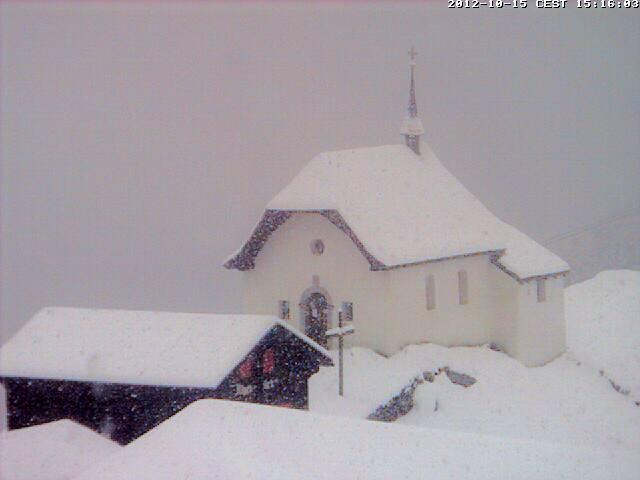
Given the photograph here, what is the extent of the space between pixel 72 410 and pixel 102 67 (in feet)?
400

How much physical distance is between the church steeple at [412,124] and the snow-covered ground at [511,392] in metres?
7.72

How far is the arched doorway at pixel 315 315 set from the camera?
85.4 ft

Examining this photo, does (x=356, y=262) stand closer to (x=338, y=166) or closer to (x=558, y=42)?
(x=338, y=166)

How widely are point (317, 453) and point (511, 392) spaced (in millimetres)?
12942

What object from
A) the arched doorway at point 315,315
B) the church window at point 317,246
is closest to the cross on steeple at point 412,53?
the church window at point 317,246

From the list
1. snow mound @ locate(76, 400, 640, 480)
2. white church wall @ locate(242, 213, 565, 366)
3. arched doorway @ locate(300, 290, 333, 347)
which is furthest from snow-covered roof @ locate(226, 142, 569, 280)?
snow mound @ locate(76, 400, 640, 480)

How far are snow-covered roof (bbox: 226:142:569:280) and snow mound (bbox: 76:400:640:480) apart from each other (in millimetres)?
11181

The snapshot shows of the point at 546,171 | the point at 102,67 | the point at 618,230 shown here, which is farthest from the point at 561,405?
the point at 102,67

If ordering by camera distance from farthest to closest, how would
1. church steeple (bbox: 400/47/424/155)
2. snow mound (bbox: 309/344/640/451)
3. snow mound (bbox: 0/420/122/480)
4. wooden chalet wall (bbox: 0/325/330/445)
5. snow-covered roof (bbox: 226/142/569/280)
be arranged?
1. church steeple (bbox: 400/47/424/155)
2. snow-covered roof (bbox: 226/142/569/280)
3. snow mound (bbox: 309/344/640/451)
4. wooden chalet wall (bbox: 0/325/330/445)
5. snow mound (bbox: 0/420/122/480)

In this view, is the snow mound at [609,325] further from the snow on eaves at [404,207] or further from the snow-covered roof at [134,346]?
the snow-covered roof at [134,346]

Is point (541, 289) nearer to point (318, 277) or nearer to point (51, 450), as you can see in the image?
point (318, 277)

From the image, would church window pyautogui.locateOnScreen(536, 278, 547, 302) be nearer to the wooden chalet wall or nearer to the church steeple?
the church steeple

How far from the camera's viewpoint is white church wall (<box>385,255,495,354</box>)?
25.0 metres

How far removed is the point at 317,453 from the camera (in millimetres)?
12344
